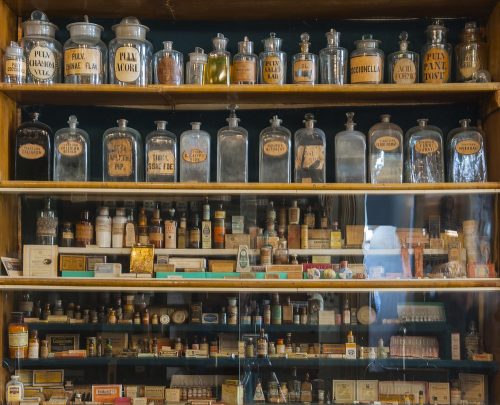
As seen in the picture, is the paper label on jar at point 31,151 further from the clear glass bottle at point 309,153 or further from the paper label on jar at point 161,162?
the clear glass bottle at point 309,153

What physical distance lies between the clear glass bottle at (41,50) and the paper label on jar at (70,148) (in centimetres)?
27

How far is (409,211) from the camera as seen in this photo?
3.22m

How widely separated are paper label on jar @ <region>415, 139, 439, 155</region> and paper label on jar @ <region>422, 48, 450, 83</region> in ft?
0.85

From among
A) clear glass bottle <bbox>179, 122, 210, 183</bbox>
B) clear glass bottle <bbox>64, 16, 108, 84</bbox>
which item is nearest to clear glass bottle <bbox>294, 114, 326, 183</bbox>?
clear glass bottle <bbox>179, 122, 210, 183</bbox>

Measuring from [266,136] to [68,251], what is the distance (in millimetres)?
1000

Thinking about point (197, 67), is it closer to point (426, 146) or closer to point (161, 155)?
point (161, 155)

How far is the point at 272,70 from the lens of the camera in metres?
3.23

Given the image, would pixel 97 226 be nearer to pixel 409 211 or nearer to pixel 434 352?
pixel 409 211

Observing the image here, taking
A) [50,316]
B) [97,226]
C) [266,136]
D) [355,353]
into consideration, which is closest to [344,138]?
[266,136]

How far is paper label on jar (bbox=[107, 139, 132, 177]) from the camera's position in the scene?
3.24m

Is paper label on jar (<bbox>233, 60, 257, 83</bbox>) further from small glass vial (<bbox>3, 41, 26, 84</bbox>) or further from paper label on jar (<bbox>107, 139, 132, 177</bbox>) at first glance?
small glass vial (<bbox>3, 41, 26, 84</bbox>)

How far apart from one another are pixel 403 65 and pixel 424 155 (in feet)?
1.33

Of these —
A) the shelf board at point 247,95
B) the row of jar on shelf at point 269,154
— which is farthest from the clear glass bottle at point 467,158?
the shelf board at point 247,95

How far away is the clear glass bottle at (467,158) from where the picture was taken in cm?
321
